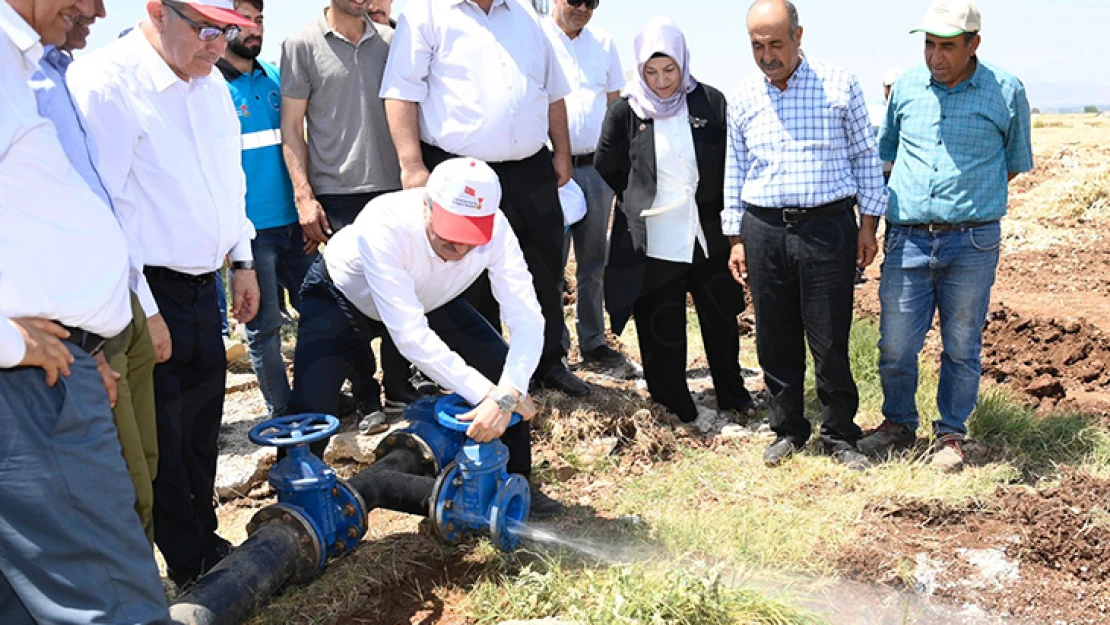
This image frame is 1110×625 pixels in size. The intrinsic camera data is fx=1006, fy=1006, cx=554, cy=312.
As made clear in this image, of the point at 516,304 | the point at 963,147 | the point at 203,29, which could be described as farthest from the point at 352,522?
the point at 963,147

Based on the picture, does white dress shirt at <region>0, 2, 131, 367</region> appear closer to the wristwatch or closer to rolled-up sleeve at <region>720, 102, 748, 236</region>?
the wristwatch

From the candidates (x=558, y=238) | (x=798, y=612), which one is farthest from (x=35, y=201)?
(x=558, y=238)

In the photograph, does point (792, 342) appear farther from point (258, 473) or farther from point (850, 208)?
point (258, 473)

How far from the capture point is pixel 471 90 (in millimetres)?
4625

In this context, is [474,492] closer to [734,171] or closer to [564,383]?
[564,383]

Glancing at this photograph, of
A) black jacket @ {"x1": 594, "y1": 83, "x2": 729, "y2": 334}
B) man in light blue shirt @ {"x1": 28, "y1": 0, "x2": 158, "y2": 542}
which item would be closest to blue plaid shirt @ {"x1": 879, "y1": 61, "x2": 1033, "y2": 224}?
black jacket @ {"x1": 594, "y1": 83, "x2": 729, "y2": 334}

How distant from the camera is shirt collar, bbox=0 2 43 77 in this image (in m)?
2.36

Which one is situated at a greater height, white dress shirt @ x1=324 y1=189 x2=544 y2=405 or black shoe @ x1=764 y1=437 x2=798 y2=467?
white dress shirt @ x1=324 y1=189 x2=544 y2=405

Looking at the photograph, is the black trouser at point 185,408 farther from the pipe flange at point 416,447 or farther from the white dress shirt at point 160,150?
the pipe flange at point 416,447

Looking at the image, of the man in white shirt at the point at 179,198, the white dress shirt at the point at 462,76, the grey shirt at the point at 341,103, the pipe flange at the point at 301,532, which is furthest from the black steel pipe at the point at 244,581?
the white dress shirt at the point at 462,76

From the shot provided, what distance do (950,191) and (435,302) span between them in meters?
2.32

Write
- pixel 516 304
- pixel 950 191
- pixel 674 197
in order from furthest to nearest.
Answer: pixel 674 197
pixel 950 191
pixel 516 304

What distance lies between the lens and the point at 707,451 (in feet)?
16.9

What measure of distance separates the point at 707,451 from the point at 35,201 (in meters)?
3.55
